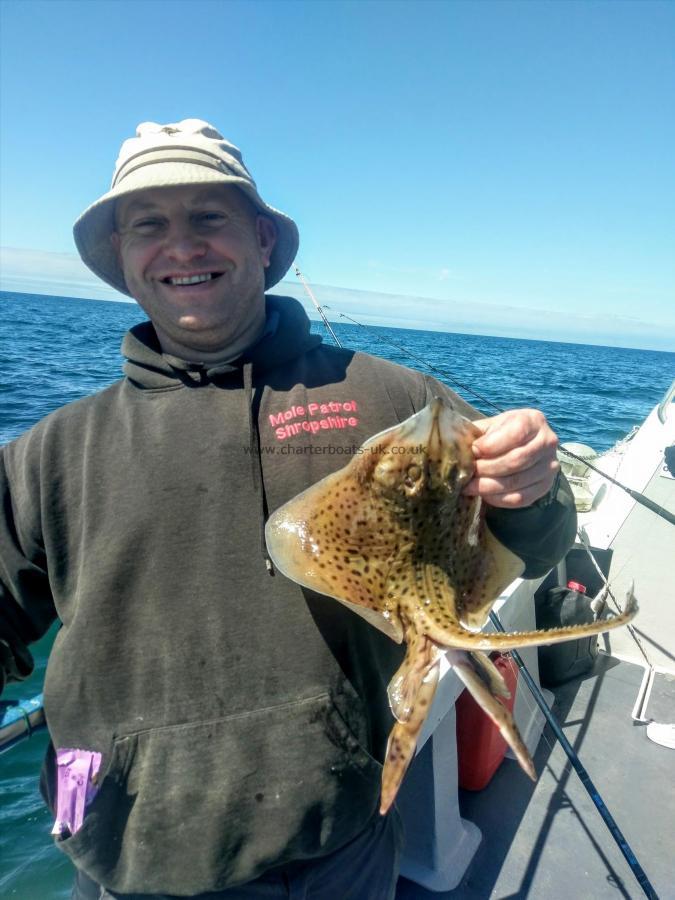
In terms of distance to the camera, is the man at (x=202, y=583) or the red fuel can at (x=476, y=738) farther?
the red fuel can at (x=476, y=738)

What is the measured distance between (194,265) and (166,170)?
35 cm

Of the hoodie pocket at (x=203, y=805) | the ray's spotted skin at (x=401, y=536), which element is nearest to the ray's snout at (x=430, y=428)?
the ray's spotted skin at (x=401, y=536)

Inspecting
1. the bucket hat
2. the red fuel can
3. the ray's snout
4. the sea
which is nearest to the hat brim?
the bucket hat

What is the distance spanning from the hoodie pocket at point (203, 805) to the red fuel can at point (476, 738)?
219 cm

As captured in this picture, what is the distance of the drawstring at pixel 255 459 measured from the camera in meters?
2.01

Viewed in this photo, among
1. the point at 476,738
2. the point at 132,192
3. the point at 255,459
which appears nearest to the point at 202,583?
the point at 255,459

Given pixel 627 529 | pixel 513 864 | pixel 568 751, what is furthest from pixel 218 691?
pixel 627 529

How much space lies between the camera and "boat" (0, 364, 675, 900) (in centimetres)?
337

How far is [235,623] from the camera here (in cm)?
196

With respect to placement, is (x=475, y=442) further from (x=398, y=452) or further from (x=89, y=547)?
(x=89, y=547)

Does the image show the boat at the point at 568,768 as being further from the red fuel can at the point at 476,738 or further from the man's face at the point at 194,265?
the man's face at the point at 194,265

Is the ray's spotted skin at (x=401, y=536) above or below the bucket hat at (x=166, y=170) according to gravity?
below

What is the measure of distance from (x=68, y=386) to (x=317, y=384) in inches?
817

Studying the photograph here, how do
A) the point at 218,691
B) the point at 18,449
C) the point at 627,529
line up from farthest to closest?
the point at 627,529 < the point at 18,449 < the point at 218,691
